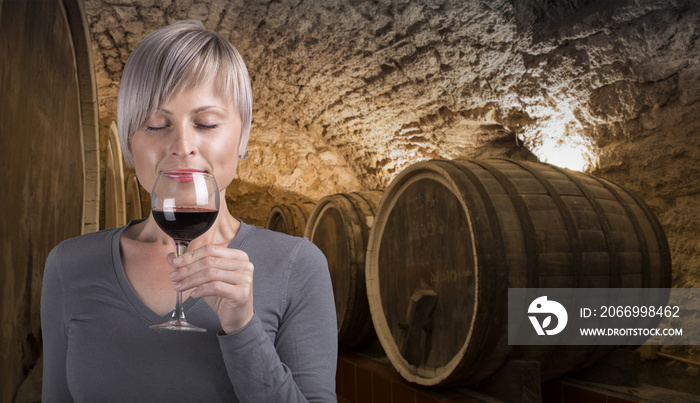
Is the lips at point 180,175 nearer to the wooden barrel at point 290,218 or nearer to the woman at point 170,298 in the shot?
the woman at point 170,298

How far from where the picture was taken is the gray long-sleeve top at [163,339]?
0.84 m

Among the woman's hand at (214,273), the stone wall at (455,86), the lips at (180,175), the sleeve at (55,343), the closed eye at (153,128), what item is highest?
the stone wall at (455,86)

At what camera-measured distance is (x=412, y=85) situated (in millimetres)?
5004

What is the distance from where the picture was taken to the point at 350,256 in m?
3.52

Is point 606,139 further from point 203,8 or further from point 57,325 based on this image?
point 203,8

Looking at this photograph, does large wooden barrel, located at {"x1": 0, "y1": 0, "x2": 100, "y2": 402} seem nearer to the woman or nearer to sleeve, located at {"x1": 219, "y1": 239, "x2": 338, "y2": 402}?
the woman

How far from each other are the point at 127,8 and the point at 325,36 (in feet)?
6.47

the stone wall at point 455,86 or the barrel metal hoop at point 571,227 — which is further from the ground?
the stone wall at point 455,86

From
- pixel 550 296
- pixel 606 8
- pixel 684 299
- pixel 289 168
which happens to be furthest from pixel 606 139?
pixel 289 168

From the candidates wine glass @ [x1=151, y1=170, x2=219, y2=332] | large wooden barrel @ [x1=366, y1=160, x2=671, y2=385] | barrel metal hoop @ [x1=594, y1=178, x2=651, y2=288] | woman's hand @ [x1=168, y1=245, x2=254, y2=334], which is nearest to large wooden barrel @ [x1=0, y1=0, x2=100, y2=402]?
wine glass @ [x1=151, y1=170, x2=219, y2=332]

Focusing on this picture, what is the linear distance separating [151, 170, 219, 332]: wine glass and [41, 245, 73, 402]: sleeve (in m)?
0.26

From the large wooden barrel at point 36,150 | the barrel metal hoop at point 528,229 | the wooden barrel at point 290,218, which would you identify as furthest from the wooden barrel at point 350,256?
the large wooden barrel at point 36,150

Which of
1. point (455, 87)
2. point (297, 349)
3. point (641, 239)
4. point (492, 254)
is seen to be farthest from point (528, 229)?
point (455, 87)

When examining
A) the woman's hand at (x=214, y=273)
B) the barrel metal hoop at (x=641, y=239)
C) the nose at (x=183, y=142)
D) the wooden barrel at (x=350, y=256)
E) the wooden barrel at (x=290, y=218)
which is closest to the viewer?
the woman's hand at (x=214, y=273)
